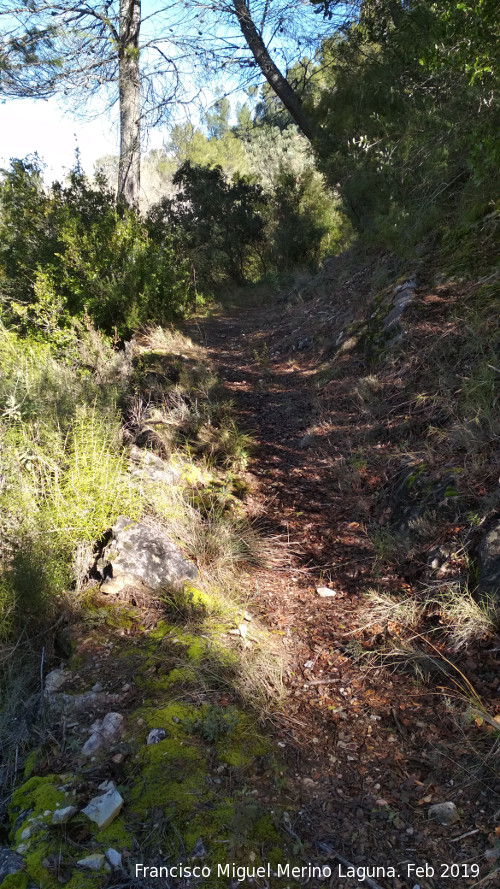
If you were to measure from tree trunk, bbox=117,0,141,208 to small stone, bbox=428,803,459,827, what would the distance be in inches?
400

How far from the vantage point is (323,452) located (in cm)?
469

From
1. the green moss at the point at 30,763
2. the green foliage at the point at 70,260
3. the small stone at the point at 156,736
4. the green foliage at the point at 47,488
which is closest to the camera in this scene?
the green moss at the point at 30,763

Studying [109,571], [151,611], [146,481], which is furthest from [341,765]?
[146,481]

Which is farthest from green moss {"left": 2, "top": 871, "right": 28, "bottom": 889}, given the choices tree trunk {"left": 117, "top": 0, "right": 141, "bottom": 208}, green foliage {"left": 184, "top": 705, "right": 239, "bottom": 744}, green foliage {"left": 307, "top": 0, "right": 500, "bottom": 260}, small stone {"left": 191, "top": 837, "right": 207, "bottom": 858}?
tree trunk {"left": 117, "top": 0, "right": 141, "bottom": 208}

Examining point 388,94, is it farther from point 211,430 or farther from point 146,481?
point 146,481

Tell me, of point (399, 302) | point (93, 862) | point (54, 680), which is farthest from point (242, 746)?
point (399, 302)

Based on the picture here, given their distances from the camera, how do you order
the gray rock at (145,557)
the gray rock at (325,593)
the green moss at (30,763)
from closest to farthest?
the green moss at (30,763), the gray rock at (145,557), the gray rock at (325,593)

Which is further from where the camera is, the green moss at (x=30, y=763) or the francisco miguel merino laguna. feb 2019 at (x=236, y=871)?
the green moss at (x=30, y=763)

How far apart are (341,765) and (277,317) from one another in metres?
9.99

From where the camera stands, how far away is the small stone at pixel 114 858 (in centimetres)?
145

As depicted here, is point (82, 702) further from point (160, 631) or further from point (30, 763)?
point (160, 631)

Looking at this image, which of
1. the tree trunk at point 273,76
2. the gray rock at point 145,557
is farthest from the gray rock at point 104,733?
the tree trunk at point 273,76

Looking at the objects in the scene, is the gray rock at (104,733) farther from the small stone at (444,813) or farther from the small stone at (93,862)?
the small stone at (444,813)

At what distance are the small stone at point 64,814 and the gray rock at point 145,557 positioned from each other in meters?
1.20
